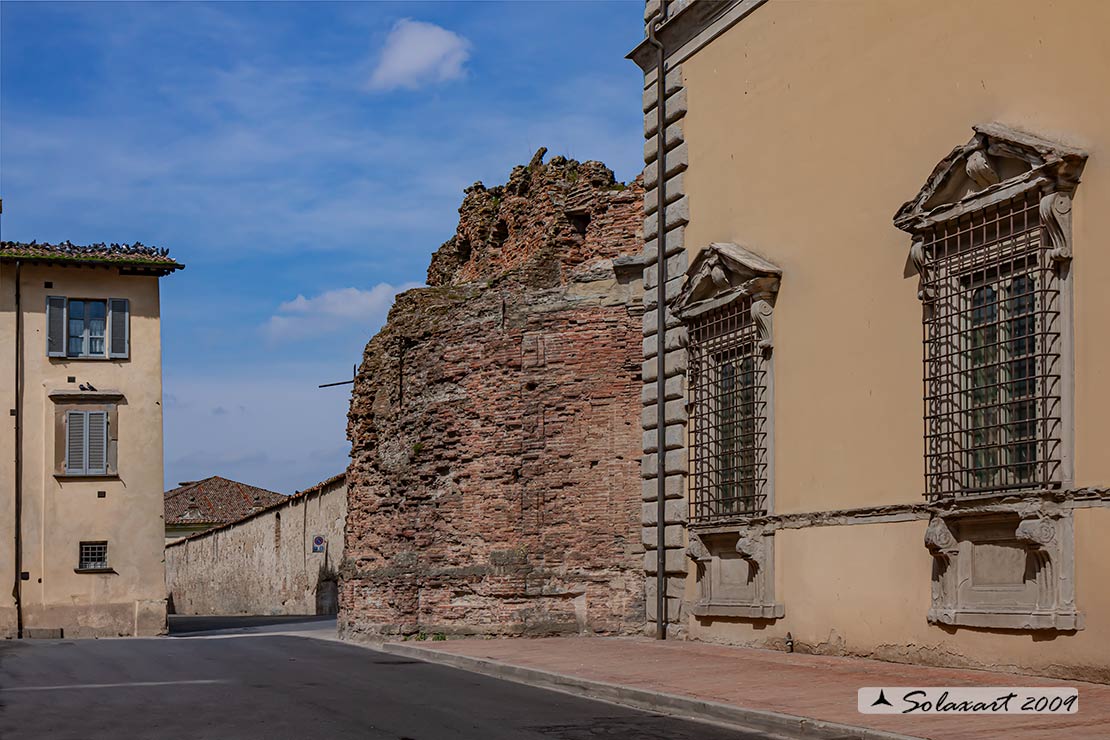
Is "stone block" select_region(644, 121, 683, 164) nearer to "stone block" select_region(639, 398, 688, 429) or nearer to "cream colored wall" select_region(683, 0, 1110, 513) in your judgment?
"cream colored wall" select_region(683, 0, 1110, 513)

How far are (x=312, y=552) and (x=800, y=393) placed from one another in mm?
28492

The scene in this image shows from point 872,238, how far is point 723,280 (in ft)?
8.83

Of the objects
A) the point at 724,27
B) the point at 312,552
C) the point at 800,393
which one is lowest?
the point at 312,552

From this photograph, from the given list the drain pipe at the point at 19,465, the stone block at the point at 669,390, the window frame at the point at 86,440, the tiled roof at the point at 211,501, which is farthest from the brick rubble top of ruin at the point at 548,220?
the tiled roof at the point at 211,501

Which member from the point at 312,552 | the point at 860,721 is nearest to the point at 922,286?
the point at 860,721

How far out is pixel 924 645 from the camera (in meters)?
12.6

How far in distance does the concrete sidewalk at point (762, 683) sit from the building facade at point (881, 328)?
0.58m

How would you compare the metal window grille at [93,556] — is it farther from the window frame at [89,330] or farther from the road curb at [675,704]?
the road curb at [675,704]

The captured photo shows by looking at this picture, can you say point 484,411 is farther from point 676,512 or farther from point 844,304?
point 844,304

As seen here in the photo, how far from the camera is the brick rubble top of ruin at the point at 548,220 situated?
68.0ft

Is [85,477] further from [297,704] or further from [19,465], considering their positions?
[297,704]

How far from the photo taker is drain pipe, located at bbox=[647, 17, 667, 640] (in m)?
17.3

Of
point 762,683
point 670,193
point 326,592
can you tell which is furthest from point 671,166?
point 326,592

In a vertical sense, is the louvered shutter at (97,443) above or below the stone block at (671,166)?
below
